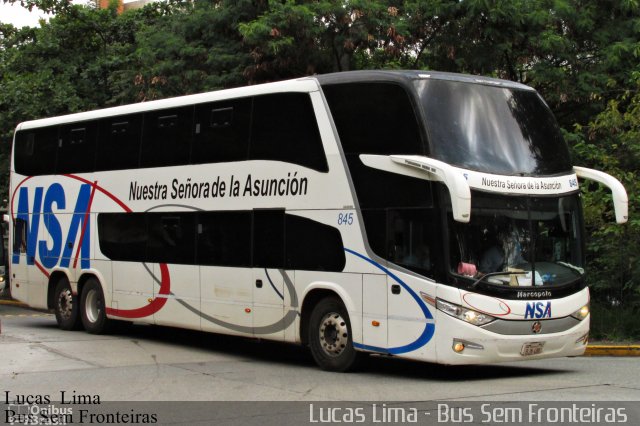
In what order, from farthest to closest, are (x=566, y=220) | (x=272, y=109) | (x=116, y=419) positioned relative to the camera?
(x=272, y=109)
(x=566, y=220)
(x=116, y=419)

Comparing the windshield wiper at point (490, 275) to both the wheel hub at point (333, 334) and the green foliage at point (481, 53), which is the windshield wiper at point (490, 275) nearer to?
the wheel hub at point (333, 334)

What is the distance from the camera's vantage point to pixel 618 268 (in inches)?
715

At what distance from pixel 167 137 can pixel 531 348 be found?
767cm

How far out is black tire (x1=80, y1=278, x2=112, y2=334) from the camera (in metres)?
18.8

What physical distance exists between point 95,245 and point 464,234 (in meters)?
9.02

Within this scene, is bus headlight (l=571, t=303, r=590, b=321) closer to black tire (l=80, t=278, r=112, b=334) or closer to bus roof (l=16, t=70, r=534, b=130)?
bus roof (l=16, t=70, r=534, b=130)

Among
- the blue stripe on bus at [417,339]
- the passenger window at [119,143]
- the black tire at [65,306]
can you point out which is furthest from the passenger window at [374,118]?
the black tire at [65,306]

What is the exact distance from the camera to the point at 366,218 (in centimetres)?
1302

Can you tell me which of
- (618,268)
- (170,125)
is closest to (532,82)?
(618,268)

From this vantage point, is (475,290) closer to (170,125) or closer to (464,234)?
(464,234)

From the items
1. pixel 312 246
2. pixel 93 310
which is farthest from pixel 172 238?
pixel 312 246

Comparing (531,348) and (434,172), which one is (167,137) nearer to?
(434,172)

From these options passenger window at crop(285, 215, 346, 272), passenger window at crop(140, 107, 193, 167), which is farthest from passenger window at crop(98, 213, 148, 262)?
passenger window at crop(285, 215, 346, 272)

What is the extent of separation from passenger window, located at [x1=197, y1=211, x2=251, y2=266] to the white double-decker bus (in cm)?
3
